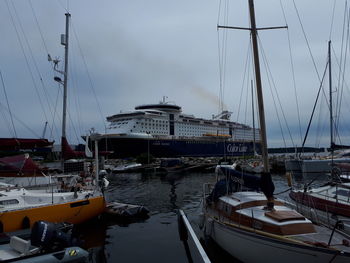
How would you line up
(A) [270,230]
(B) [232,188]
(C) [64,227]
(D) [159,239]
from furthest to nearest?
(D) [159,239], (B) [232,188], (C) [64,227], (A) [270,230]

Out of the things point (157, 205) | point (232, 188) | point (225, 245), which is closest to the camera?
point (225, 245)

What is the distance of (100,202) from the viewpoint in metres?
11.5

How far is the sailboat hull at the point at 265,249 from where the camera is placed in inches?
199

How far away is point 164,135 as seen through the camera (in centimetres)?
5703

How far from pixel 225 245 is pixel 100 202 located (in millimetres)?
6009

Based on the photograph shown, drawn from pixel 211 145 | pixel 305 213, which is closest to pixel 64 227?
pixel 305 213

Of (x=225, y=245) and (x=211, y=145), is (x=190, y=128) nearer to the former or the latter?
(x=211, y=145)

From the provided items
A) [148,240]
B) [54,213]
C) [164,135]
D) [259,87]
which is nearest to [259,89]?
[259,87]

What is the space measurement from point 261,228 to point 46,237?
5.20m

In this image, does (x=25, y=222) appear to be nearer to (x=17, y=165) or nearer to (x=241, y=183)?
(x=17, y=165)

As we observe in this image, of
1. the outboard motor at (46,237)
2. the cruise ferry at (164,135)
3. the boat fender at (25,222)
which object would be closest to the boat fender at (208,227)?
the outboard motor at (46,237)

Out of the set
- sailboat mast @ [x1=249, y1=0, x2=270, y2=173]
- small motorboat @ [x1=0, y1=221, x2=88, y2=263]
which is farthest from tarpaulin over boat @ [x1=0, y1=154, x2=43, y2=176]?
sailboat mast @ [x1=249, y1=0, x2=270, y2=173]

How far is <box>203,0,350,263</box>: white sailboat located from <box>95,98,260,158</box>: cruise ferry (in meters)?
40.5

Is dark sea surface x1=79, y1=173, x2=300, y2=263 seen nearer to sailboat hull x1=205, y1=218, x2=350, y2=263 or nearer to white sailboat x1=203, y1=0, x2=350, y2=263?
sailboat hull x1=205, y1=218, x2=350, y2=263
